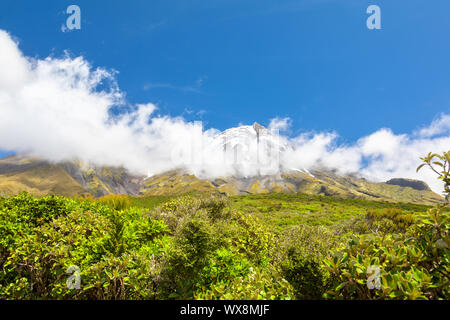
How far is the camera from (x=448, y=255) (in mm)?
2896

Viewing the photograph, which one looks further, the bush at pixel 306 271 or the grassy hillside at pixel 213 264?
the bush at pixel 306 271

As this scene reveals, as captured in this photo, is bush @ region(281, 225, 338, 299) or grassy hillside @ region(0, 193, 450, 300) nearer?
grassy hillside @ region(0, 193, 450, 300)

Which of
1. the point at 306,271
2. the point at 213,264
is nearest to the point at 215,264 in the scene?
the point at 213,264

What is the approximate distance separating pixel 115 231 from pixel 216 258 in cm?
262

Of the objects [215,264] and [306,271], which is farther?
[215,264]

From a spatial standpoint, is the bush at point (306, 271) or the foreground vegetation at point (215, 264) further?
the bush at point (306, 271)

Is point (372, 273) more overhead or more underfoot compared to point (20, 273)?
more overhead

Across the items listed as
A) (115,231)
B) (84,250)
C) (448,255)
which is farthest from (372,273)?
(84,250)

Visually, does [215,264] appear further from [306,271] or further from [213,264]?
[306,271]

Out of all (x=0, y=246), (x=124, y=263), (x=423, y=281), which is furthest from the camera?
(x=0, y=246)

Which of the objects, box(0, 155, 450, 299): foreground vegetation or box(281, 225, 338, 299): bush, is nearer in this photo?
box(0, 155, 450, 299): foreground vegetation
